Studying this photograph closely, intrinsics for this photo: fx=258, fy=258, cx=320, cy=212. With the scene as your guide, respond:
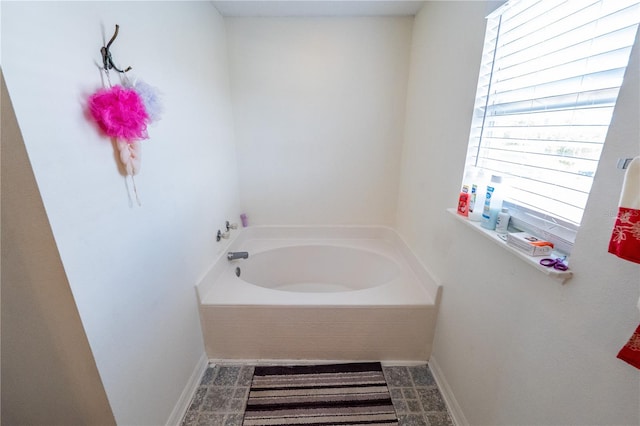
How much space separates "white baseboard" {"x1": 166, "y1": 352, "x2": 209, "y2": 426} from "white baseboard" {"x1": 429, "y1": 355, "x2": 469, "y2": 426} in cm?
136

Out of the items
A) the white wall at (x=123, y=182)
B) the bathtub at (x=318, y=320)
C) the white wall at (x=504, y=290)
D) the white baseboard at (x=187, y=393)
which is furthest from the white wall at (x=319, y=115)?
the white baseboard at (x=187, y=393)

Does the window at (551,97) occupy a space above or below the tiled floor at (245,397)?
above

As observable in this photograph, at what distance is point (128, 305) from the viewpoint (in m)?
0.93

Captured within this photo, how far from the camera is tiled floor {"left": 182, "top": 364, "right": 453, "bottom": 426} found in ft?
4.24

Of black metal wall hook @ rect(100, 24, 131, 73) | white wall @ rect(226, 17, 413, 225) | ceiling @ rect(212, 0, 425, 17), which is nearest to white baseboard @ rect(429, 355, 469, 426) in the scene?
white wall @ rect(226, 17, 413, 225)

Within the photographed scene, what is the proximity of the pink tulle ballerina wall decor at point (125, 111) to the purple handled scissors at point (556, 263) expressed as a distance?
1.33m

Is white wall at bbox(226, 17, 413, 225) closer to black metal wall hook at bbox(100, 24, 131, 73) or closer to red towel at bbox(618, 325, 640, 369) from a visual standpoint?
black metal wall hook at bbox(100, 24, 131, 73)

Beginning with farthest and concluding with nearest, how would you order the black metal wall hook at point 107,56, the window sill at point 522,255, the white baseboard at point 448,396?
the white baseboard at point 448,396
the black metal wall hook at point 107,56
the window sill at point 522,255

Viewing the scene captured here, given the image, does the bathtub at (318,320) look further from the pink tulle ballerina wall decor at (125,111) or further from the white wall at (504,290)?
the pink tulle ballerina wall decor at (125,111)

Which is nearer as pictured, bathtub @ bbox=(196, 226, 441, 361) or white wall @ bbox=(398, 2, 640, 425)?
white wall @ bbox=(398, 2, 640, 425)

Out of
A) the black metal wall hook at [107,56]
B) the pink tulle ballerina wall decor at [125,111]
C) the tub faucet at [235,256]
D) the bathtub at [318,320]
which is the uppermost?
the black metal wall hook at [107,56]

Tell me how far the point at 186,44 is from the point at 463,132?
147 cm

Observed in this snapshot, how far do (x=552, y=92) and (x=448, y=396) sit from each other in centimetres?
145

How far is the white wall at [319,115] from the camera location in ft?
6.24
